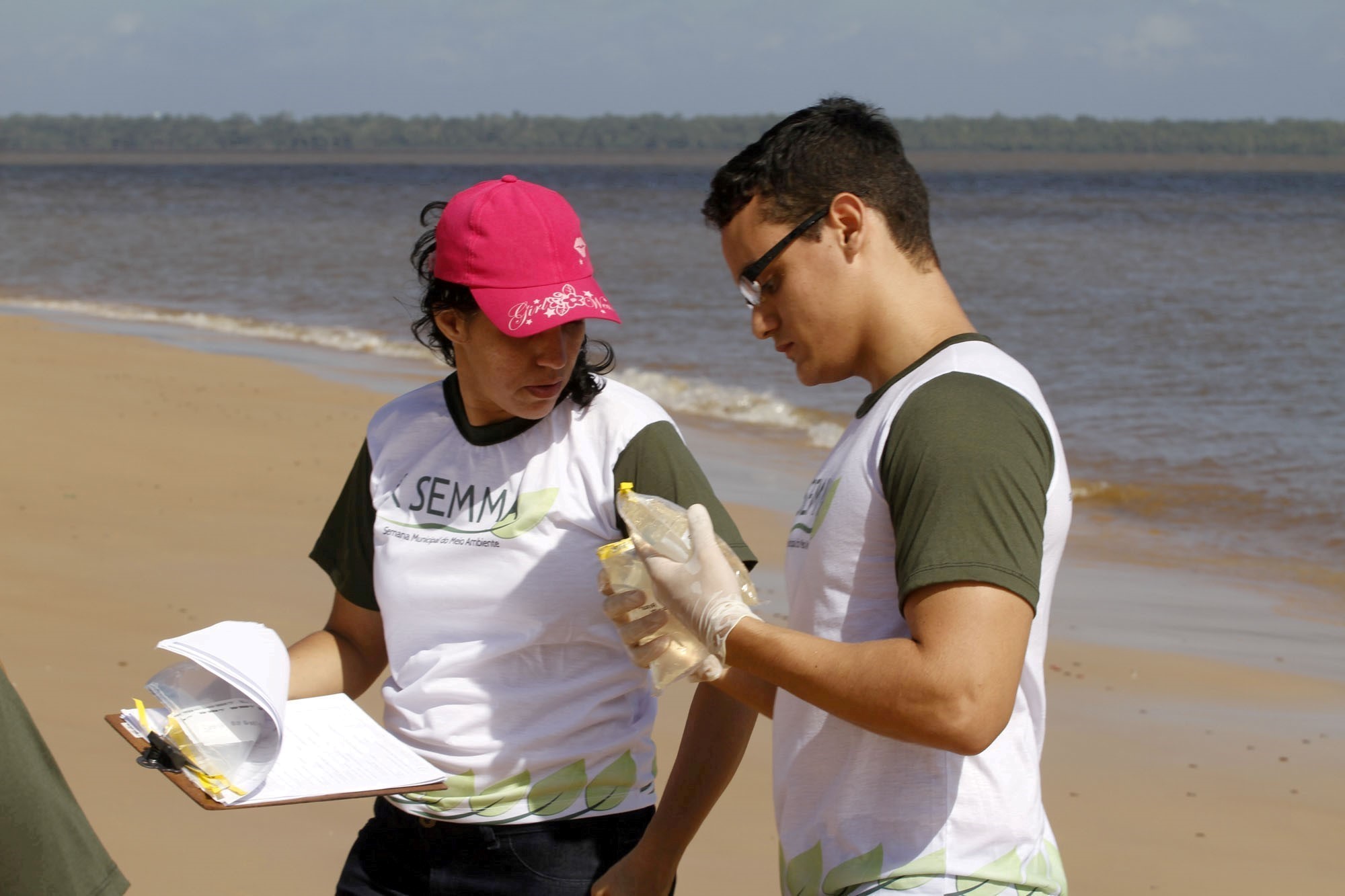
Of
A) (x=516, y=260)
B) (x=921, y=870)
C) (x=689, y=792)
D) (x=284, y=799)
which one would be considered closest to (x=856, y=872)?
(x=921, y=870)

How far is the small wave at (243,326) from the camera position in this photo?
17.6 m

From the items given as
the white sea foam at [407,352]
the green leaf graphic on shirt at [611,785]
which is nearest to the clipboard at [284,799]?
the green leaf graphic on shirt at [611,785]

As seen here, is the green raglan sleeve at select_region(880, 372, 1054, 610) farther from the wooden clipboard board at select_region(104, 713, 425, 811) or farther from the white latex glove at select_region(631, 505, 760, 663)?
the wooden clipboard board at select_region(104, 713, 425, 811)

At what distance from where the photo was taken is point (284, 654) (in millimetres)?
2084

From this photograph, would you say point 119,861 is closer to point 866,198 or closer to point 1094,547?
point 866,198

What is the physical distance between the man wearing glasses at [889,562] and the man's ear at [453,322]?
0.51m

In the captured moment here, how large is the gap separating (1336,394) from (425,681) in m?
13.7

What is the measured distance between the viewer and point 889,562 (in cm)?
173

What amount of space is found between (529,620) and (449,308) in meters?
0.55

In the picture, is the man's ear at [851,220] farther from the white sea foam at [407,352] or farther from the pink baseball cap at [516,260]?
the white sea foam at [407,352]

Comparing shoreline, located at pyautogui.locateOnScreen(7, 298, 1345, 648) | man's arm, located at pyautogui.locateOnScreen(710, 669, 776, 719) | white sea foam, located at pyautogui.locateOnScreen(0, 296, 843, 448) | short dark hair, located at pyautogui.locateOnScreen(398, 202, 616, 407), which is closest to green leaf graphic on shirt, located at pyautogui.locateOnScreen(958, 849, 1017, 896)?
man's arm, located at pyautogui.locateOnScreen(710, 669, 776, 719)

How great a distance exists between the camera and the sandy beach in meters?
4.32

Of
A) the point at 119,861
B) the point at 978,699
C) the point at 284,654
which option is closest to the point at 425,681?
the point at 284,654

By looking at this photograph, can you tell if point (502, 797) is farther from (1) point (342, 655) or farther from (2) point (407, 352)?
(2) point (407, 352)
